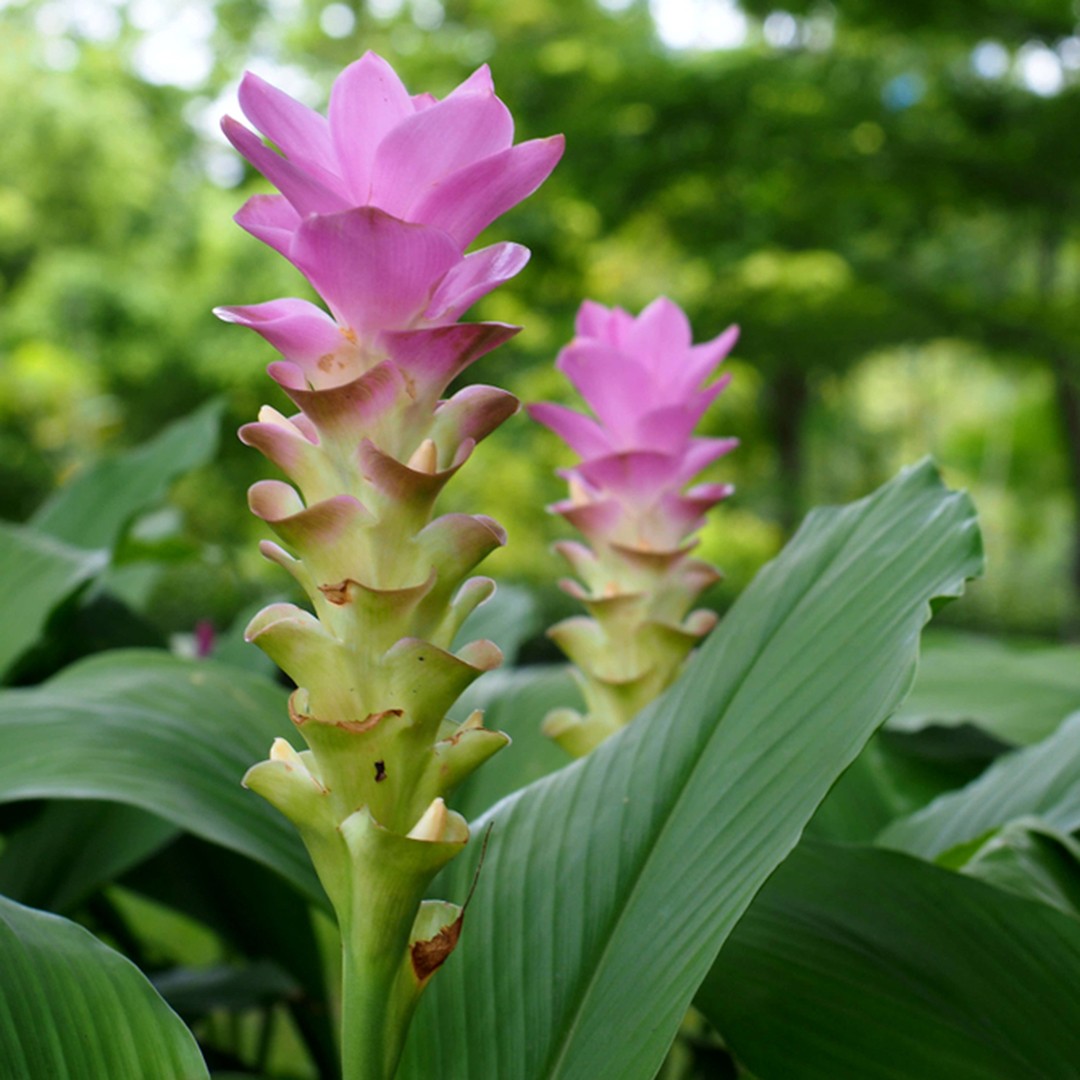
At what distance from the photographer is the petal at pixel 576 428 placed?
0.80m

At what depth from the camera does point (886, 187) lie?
7.19 m

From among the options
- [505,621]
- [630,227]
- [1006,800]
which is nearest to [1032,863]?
[1006,800]

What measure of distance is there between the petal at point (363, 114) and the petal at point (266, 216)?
1.5 inches

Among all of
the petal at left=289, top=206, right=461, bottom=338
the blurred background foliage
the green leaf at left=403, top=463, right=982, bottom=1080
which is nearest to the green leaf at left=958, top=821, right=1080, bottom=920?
the green leaf at left=403, top=463, right=982, bottom=1080

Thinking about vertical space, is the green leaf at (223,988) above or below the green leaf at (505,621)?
below

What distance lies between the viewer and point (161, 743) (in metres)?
0.79

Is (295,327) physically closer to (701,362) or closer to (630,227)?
(701,362)

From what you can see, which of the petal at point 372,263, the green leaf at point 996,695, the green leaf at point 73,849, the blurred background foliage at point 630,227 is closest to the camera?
the petal at point 372,263

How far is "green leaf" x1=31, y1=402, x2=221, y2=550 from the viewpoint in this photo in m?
1.46

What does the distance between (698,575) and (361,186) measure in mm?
431

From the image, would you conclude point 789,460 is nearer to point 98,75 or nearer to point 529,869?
point 98,75

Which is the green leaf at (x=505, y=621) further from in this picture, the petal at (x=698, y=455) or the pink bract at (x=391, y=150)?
the pink bract at (x=391, y=150)

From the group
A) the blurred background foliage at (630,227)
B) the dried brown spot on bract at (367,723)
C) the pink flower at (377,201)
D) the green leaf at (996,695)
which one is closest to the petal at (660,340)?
the pink flower at (377,201)

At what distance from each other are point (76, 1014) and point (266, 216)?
41cm
